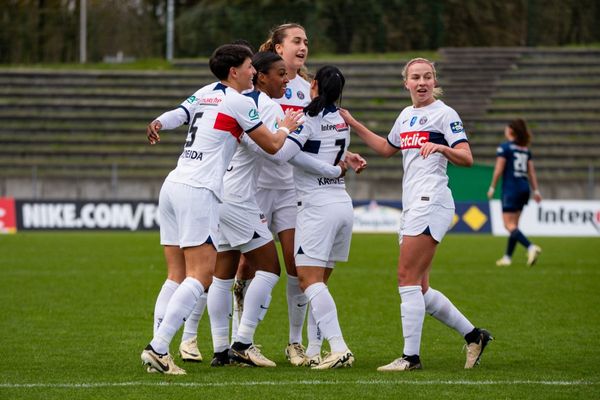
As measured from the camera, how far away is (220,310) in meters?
7.66

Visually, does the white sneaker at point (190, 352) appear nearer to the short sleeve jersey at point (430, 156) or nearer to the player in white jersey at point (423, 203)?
the player in white jersey at point (423, 203)

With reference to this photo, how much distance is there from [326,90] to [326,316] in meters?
1.53

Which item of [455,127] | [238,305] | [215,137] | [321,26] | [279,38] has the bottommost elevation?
[238,305]

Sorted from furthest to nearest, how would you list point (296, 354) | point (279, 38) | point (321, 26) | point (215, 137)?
point (321, 26) < point (279, 38) < point (296, 354) < point (215, 137)

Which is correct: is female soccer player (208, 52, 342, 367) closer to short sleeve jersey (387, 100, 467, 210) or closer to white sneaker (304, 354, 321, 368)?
white sneaker (304, 354, 321, 368)

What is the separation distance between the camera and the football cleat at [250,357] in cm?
744

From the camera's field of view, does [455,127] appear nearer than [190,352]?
Yes

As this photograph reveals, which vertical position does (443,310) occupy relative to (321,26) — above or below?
below

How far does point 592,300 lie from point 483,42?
87.1 feet

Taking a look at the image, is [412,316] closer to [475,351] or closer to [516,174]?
[475,351]

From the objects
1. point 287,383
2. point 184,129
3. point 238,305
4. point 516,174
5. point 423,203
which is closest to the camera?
point 287,383

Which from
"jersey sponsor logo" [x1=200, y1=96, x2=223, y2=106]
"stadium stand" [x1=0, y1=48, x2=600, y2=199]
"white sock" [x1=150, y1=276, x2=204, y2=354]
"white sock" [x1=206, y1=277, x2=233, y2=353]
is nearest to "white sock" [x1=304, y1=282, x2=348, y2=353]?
"white sock" [x1=206, y1=277, x2=233, y2=353]

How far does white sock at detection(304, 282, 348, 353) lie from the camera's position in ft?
23.5

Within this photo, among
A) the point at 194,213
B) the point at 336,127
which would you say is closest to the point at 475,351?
the point at 336,127
